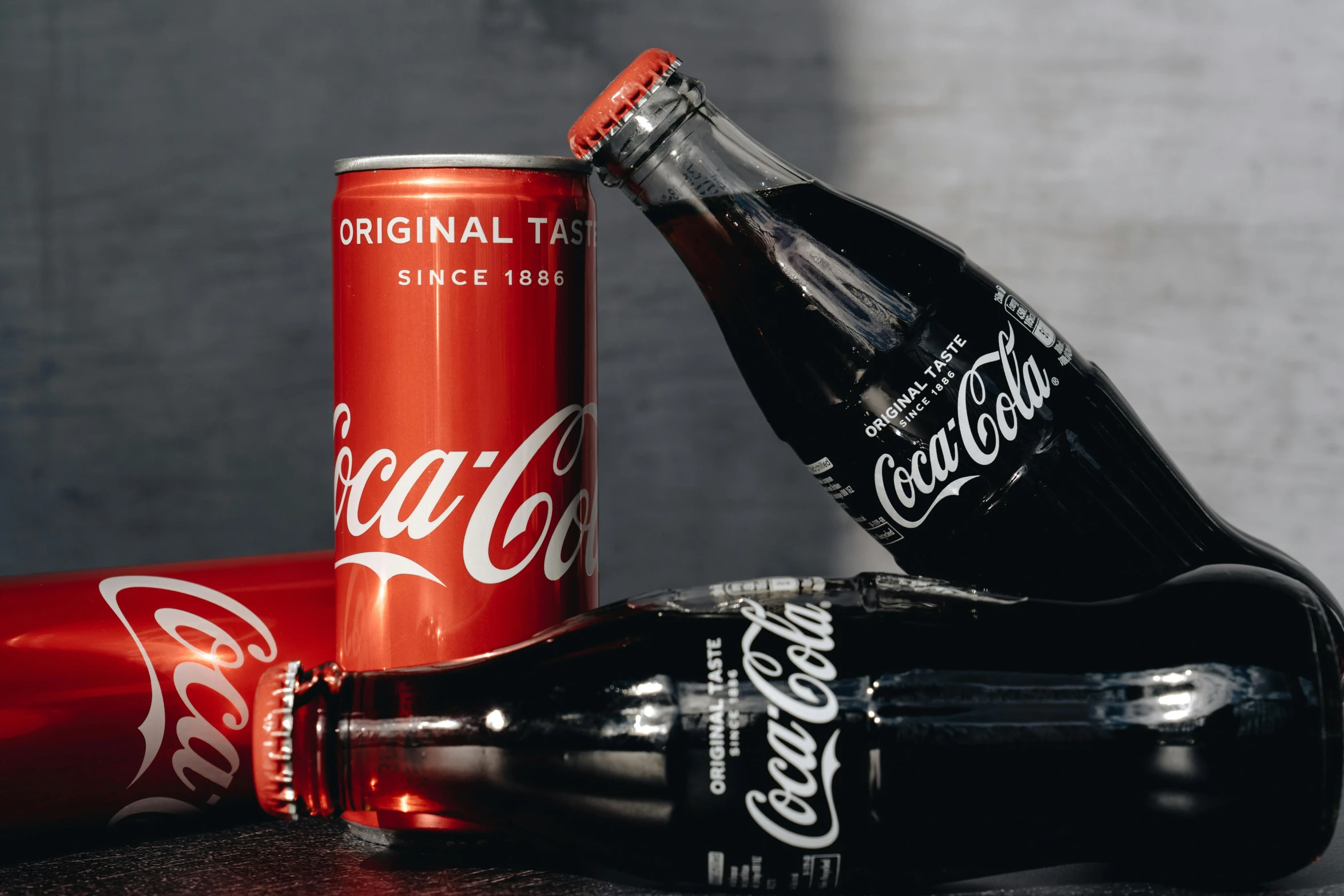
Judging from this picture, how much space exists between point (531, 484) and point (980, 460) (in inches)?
10.1

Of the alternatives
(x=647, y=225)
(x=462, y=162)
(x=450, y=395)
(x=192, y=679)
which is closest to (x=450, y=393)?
(x=450, y=395)

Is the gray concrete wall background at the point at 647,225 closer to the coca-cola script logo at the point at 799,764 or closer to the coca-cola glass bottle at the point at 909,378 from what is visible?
the coca-cola glass bottle at the point at 909,378

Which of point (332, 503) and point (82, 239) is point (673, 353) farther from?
point (82, 239)

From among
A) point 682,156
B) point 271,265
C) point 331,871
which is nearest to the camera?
point 331,871

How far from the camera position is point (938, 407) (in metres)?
0.69

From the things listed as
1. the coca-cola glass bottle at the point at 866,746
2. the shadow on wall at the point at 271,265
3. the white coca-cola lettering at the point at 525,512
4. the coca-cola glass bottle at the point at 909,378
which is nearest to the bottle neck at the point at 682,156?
the coca-cola glass bottle at the point at 909,378

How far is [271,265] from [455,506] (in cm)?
64

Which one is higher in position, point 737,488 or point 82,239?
point 82,239

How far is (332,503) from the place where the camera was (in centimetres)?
123

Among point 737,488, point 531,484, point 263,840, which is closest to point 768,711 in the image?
point 531,484

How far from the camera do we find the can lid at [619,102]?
682mm

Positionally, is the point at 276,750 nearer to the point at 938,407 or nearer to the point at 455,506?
the point at 455,506

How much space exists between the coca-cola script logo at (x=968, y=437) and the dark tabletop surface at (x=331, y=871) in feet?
0.70

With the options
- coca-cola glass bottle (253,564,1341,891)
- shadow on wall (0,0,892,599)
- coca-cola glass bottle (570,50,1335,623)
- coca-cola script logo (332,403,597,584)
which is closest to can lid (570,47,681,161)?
coca-cola glass bottle (570,50,1335,623)
